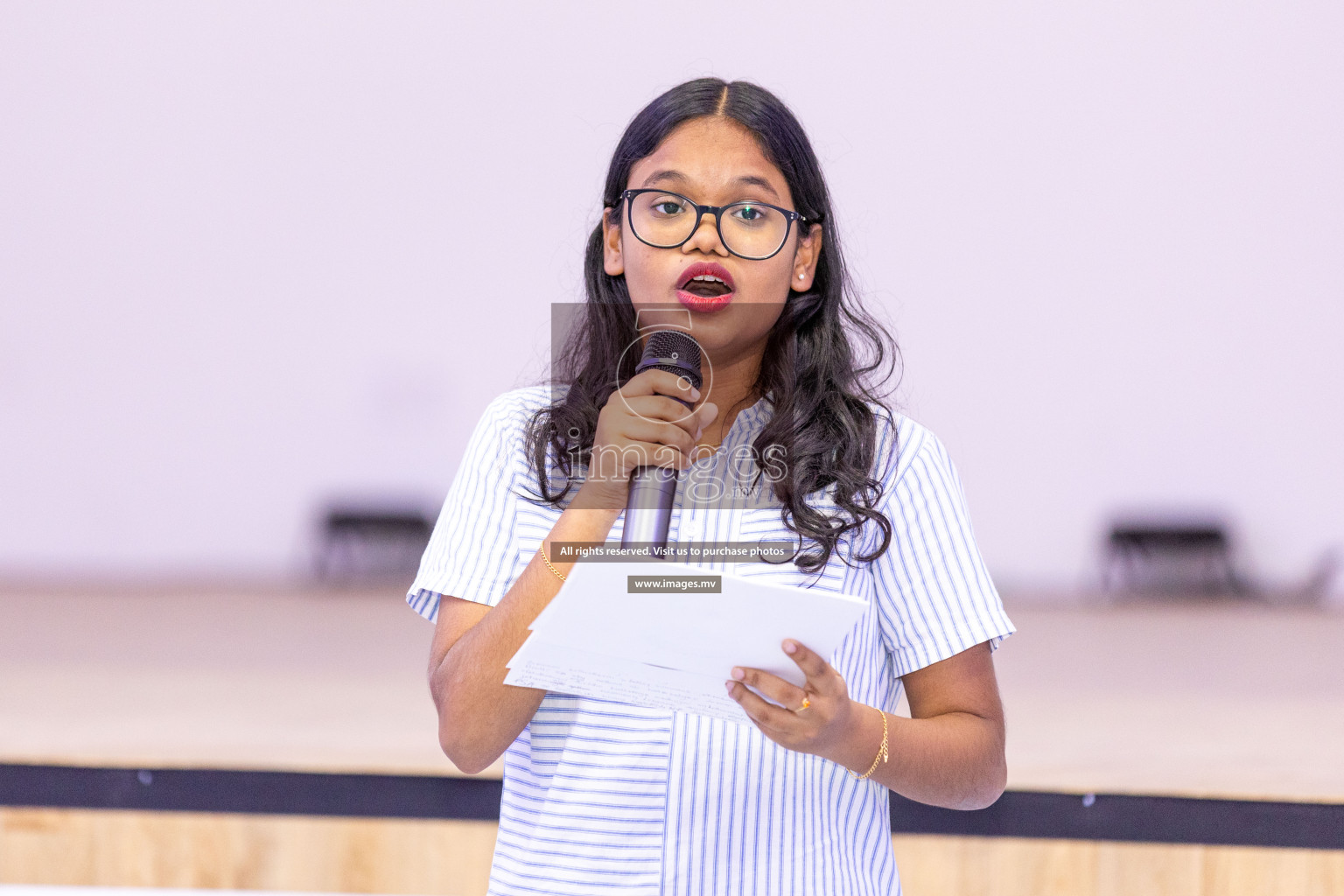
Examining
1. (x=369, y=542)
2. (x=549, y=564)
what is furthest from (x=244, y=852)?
(x=369, y=542)

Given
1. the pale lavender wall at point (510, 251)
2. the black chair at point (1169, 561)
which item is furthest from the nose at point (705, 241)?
the black chair at point (1169, 561)

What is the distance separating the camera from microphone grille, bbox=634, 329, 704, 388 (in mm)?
818

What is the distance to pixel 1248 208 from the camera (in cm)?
437

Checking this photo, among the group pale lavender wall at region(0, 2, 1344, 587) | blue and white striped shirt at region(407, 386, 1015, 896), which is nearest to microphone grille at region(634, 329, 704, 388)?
blue and white striped shirt at region(407, 386, 1015, 896)

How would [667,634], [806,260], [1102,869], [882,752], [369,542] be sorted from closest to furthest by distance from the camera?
[667,634] → [882,752] → [806,260] → [1102,869] → [369,542]

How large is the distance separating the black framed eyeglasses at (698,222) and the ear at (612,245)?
2.4 inches

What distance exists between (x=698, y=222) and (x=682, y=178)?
5cm

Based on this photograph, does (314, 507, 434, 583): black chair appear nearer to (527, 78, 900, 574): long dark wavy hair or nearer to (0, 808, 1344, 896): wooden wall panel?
(0, 808, 1344, 896): wooden wall panel

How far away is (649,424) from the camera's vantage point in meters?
0.77

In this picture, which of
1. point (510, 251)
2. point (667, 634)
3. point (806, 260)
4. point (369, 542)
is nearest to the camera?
point (667, 634)

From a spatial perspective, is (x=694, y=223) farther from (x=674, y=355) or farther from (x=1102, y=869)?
(x=1102, y=869)

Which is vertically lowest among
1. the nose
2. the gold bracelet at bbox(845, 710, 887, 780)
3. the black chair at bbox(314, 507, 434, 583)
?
the gold bracelet at bbox(845, 710, 887, 780)

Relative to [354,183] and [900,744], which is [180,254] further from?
[900,744]

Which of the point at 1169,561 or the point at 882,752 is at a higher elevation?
the point at 1169,561
